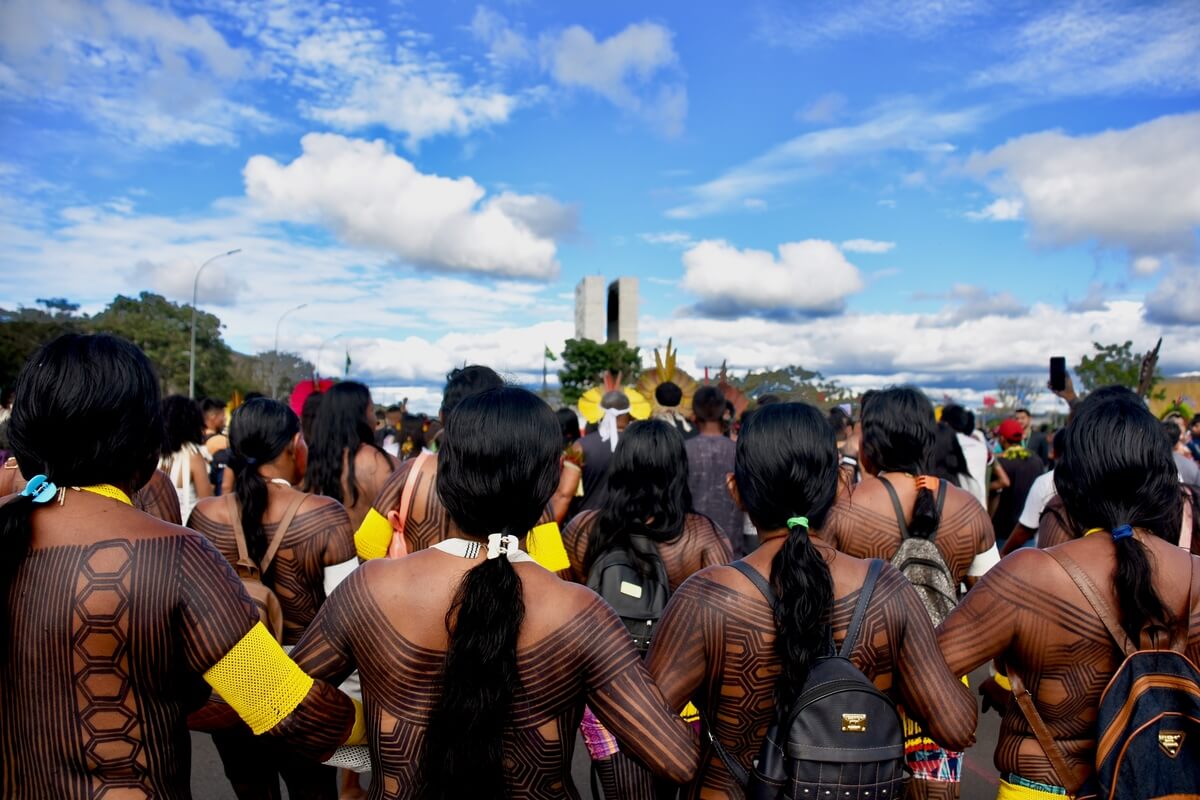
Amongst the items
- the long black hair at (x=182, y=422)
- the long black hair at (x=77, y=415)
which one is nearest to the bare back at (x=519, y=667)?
the long black hair at (x=77, y=415)

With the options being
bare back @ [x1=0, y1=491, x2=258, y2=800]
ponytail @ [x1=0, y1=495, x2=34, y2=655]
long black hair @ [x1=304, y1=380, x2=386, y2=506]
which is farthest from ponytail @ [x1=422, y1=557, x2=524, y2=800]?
long black hair @ [x1=304, y1=380, x2=386, y2=506]

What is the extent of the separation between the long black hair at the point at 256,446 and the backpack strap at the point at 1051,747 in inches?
111

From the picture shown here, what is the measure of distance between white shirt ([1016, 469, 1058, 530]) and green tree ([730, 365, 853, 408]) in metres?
9.51

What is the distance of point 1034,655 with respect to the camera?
2.16m

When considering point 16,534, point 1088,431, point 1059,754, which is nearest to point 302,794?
point 16,534

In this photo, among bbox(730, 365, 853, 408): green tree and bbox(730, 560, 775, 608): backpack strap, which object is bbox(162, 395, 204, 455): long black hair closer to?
bbox(730, 560, 775, 608): backpack strap

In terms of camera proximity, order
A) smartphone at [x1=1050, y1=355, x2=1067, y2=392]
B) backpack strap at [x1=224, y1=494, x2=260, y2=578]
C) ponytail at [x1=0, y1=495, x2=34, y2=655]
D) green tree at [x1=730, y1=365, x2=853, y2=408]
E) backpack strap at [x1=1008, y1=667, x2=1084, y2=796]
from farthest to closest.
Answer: green tree at [x1=730, y1=365, x2=853, y2=408] → smartphone at [x1=1050, y1=355, x2=1067, y2=392] → backpack strap at [x1=224, y1=494, x2=260, y2=578] → backpack strap at [x1=1008, y1=667, x2=1084, y2=796] → ponytail at [x1=0, y1=495, x2=34, y2=655]

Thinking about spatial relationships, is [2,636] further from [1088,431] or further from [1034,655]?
[1088,431]

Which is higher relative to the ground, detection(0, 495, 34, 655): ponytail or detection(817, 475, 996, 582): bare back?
detection(0, 495, 34, 655): ponytail

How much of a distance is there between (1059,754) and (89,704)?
2.34 metres

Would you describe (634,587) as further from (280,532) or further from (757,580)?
(280,532)

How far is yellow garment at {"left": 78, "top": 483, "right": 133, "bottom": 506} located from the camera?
1757mm

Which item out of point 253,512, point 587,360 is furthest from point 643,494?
point 587,360

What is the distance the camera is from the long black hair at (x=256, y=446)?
3400 millimetres
